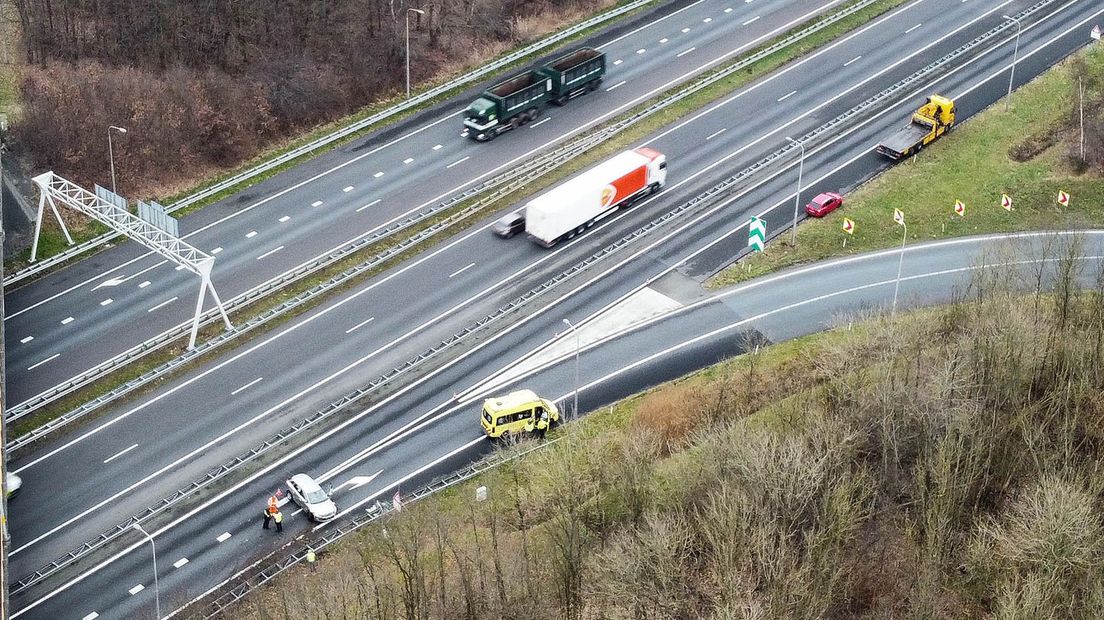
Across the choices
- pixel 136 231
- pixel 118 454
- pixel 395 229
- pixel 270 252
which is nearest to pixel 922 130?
pixel 395 229

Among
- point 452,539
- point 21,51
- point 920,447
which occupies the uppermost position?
point 21,51

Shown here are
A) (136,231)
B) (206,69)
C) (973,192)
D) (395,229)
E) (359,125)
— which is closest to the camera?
(136,231)

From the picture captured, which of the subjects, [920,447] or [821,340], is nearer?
[920,447]

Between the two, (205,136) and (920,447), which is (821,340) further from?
(205,136)

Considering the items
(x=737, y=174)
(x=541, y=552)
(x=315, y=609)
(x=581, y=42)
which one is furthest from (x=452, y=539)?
(x=581, y=42)

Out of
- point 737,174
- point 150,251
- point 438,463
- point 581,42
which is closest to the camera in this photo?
point 438,463

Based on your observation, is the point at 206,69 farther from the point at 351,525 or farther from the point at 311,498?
the point at 351,525

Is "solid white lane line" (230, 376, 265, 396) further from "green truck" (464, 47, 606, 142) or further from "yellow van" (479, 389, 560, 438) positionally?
"green truck" (464, 47, 606, 142)
